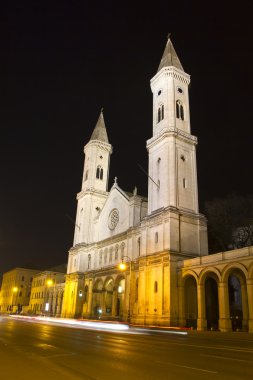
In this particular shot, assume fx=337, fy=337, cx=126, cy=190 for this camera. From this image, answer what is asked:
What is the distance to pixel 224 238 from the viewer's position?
50.2 meters

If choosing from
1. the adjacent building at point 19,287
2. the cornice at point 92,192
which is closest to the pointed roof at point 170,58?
the cornice at point 92,192

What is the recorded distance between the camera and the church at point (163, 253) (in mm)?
36156

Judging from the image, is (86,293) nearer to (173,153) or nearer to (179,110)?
(173,153)

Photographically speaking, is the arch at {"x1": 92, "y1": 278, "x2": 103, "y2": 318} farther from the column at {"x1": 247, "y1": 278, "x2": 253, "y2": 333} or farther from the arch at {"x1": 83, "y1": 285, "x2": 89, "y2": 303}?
the column at {"x1": 247, "y1": 278, "x2": 253, "y2": 333}

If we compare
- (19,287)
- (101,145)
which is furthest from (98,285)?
(19,287)

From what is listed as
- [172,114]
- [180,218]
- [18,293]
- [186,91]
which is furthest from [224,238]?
[18,293]

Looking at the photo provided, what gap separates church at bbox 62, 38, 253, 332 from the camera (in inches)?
1423

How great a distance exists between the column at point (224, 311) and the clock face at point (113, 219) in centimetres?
2581

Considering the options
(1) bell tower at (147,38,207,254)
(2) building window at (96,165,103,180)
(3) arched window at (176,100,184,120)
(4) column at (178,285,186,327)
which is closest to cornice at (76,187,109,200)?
(2) building window at (96,165,103,180)

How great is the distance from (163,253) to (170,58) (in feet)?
106

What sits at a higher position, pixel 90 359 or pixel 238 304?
pixel 238 304

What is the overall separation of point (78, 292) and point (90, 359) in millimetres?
51232

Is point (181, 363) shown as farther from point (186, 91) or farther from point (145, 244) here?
point (186, 91)

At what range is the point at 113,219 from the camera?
57.6m
